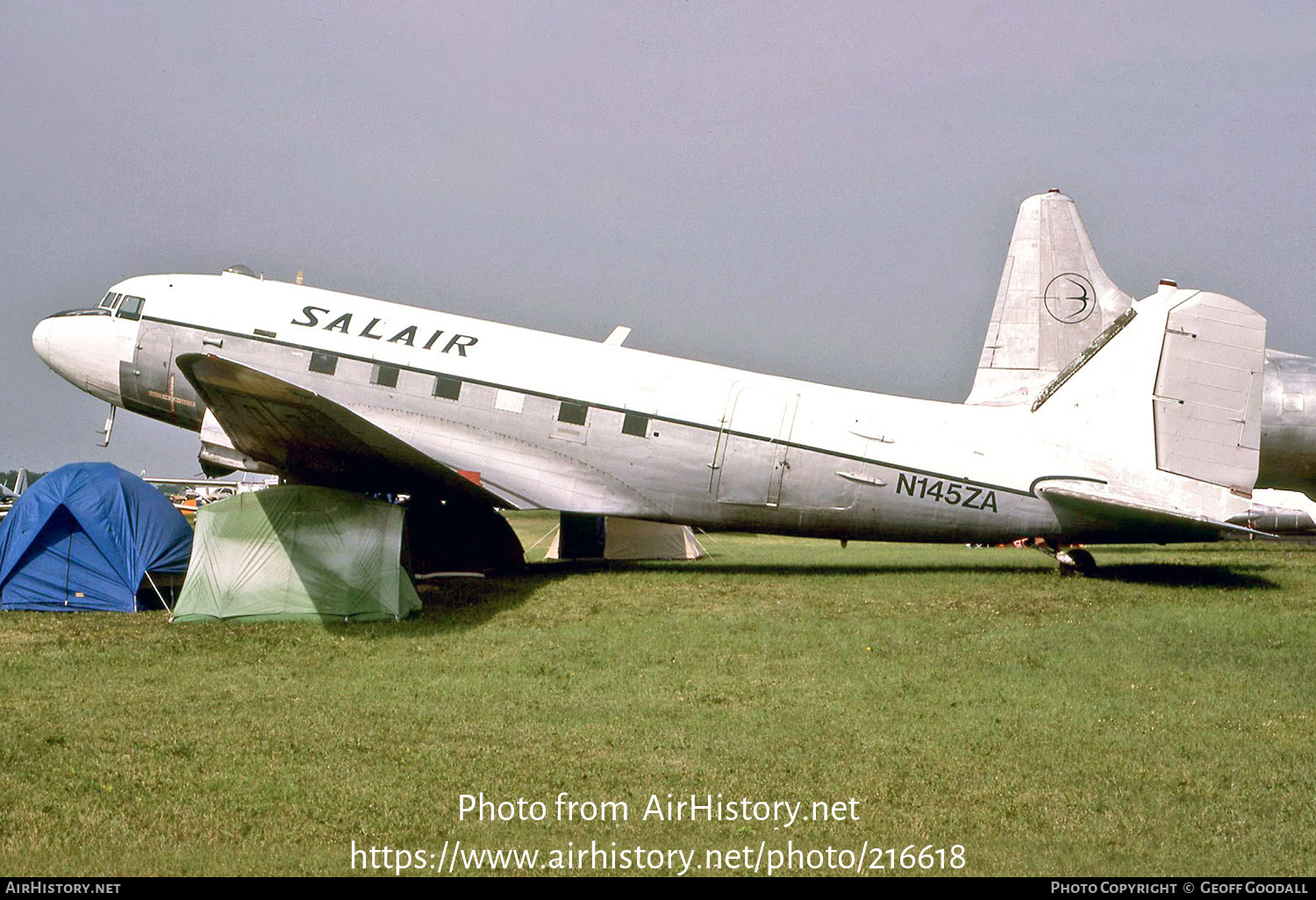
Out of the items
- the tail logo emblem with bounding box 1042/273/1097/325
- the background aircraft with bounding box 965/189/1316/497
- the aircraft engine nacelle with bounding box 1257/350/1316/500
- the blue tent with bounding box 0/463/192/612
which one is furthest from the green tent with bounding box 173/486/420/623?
the aircraft engine nacelle with bounding box 1257/350/1316/500

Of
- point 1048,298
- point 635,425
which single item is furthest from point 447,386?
point 1048,298

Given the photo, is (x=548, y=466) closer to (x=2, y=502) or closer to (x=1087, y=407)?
(x=1087, y=407)

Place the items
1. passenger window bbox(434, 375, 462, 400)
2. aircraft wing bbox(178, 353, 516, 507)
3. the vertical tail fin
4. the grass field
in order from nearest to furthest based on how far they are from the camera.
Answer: the grass field → aircraft wing bbox(178, 353, 516, 507) → passenger window bbox(434, 375, 462, 400) → the vertical tail fin

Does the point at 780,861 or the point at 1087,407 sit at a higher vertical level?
the point at 1087,407

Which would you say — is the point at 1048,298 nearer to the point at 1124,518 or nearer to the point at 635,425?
the point at 1124,518

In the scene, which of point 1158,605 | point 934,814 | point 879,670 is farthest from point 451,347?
point 934,814

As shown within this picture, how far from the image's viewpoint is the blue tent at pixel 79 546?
14.4m

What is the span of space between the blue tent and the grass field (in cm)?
60

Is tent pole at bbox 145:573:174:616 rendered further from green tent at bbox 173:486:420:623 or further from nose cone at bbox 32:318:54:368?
nose cone at bbox 32:318:54:368

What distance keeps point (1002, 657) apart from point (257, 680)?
7515 mm

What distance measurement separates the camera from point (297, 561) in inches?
536

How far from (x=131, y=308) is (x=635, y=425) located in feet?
28.3

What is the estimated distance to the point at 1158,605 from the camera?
555 inches

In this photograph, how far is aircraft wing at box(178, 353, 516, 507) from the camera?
12469 mm
